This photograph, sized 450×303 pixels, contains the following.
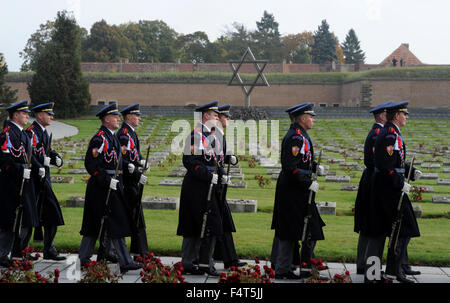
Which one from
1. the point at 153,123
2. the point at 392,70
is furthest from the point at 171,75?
the point at 392,70

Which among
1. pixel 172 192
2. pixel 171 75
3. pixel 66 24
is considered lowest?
pixel 172 192

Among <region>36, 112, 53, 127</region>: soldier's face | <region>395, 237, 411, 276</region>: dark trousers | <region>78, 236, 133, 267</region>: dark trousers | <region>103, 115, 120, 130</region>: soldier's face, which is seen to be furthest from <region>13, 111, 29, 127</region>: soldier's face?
<region>395, 237, 411, 276</region>: dark trousers

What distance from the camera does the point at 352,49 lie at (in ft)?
259

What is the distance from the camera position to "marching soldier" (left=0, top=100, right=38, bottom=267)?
7727 mm

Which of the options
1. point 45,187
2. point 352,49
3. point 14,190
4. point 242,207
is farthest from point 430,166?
point 352,49

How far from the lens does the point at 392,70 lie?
5231cm

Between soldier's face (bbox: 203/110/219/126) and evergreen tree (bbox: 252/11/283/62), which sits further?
evergreen tree (bbox: 252/11/283/62)

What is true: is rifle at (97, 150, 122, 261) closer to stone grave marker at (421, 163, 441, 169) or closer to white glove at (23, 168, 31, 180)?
white glove at (23, 168, 31, 180)

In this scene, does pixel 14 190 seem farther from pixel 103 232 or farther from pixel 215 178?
pixel 215 178

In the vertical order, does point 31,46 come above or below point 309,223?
above

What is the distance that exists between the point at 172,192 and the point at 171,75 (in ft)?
139

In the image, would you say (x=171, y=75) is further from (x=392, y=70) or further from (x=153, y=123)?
(x=392, y=70)

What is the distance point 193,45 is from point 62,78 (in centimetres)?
3014

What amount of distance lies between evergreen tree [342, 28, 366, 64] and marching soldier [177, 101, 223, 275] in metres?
73.8
